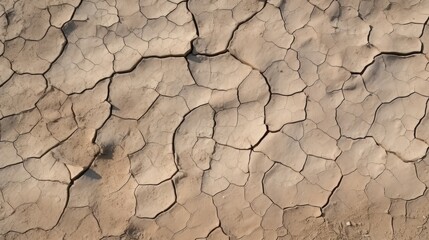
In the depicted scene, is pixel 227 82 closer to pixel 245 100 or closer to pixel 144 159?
pixel 245 100

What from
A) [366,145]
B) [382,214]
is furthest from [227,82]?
[382,214]

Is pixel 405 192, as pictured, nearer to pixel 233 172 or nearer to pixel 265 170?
pixel 265 170

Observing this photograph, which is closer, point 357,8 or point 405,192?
point 405,192

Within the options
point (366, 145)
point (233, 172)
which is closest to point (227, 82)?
point (233, 172)

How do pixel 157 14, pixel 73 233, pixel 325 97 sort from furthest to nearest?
pixel 157 14, pixel 325 97, pixel 73 233

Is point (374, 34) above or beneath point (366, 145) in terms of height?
above

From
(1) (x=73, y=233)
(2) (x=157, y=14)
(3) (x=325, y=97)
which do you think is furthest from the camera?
(2) (x=157, y=14)

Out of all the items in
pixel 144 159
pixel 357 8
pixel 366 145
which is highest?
pixel 357 8
